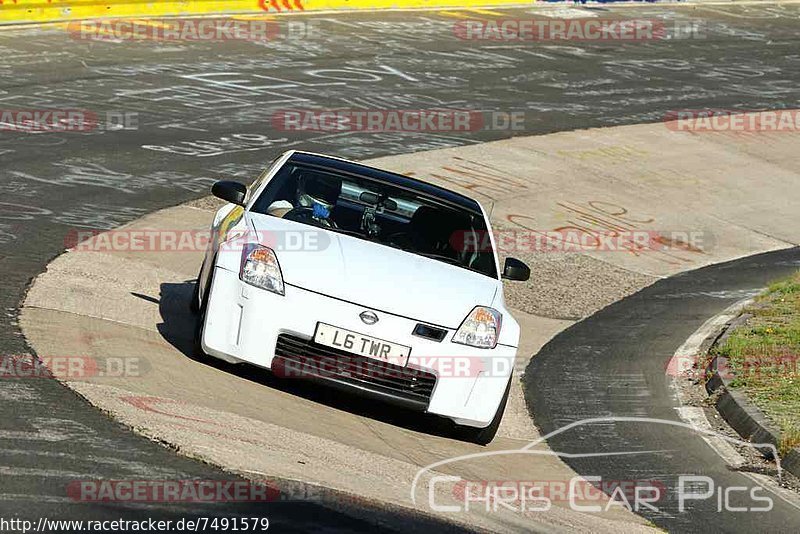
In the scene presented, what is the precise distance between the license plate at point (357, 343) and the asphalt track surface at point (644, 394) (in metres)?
1.42

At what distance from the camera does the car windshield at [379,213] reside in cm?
895

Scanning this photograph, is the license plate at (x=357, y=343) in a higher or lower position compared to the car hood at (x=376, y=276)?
lower

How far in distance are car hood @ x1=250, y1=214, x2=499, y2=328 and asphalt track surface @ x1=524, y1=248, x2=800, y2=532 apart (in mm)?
1238

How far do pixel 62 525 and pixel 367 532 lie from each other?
1.35 metres

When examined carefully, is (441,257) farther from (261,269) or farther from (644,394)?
(644,394)

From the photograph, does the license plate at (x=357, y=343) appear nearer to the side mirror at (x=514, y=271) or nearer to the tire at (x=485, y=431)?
the tire at (x=485, y=431)

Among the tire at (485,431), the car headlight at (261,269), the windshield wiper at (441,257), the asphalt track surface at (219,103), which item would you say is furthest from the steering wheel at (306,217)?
the asphalt track surface at (219,103)

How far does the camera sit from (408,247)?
8.85 meters

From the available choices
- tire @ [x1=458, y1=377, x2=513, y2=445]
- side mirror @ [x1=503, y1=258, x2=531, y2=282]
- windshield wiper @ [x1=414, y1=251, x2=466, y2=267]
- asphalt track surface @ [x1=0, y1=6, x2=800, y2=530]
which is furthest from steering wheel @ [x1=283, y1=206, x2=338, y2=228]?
asphalt track surface @ [x1=0, y1=6, x2=800, y2=530]

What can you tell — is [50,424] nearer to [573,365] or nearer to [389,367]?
[389,367]

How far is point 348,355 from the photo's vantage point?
7.75 metres

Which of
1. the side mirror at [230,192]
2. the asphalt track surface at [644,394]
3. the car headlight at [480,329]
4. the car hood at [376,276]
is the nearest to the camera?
the asphalt track surface at [644,394]

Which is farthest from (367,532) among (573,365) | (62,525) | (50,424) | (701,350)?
(701,350)

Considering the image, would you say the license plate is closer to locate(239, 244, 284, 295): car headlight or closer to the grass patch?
locate(239, 244, 284, 295): car headlight
